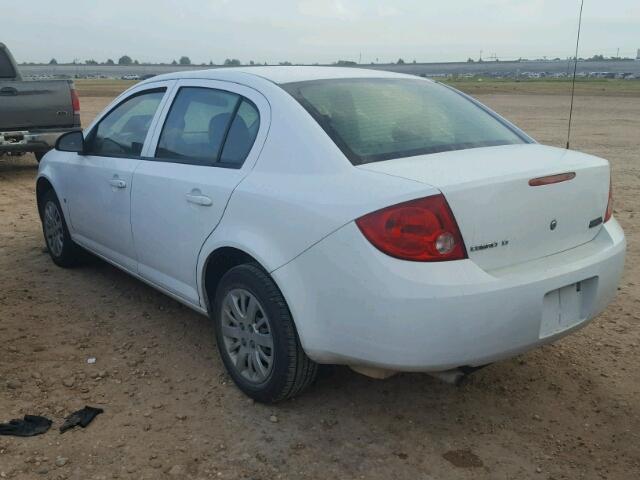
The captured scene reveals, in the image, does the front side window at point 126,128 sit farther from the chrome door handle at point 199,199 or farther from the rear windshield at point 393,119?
the rear windshield at point 393,119

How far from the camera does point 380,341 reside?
8.79ft

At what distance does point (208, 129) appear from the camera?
369cm

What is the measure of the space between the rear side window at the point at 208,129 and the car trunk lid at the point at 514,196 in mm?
832

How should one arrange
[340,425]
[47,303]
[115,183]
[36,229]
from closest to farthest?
[340,425] → [115,183] → [47,303] → [36,229]

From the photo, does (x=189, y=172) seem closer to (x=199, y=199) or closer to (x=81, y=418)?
(x=199, y=199)

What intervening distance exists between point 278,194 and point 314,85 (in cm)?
81

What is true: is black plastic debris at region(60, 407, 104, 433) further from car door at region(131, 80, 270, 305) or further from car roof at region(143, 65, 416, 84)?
car roof at region(143, 65, 416, 84)

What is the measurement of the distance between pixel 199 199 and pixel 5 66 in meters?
9.43

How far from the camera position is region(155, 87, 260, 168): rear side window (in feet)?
11.2

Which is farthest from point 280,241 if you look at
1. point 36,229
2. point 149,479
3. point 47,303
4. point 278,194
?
point 36,229

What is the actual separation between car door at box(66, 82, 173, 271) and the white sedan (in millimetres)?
96

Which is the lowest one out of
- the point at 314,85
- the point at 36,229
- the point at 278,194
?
the point at 36,229

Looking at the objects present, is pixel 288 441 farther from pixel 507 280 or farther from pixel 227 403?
pixel 507 280

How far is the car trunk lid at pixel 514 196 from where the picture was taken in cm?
269
